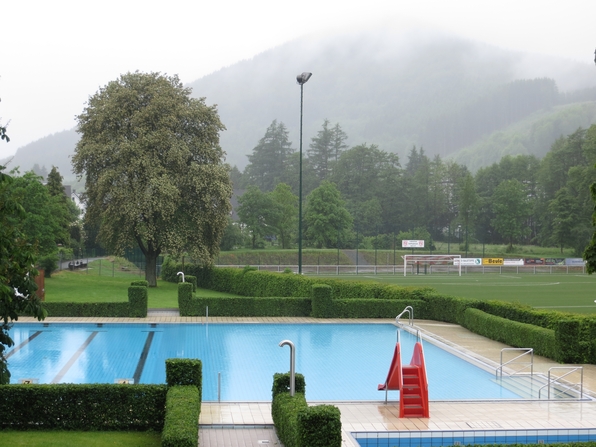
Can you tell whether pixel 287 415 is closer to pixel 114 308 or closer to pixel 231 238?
pixel 114 308

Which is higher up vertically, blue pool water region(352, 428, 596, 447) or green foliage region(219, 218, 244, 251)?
green foliage region(219, 218, 244, 251)

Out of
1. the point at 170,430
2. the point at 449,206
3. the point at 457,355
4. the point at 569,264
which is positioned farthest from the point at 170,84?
the point at 449,206

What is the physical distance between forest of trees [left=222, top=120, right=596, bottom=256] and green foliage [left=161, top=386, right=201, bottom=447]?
219 feet

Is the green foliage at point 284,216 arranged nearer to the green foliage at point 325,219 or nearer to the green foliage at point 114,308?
the green foliage at point 325,219

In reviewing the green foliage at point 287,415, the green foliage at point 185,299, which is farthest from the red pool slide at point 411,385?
the green foliage at point 185,299

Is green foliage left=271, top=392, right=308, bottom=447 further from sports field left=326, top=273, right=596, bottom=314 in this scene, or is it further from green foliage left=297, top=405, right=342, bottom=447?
sports field left=326, top=273, right=596, bottom=314

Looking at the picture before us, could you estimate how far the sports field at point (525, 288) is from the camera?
126 ft

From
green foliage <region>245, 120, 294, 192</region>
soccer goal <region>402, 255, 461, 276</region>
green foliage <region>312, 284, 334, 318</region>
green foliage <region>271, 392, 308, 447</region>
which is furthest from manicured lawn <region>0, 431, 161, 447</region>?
green foliage <region>245, 120, 294, 192</region>

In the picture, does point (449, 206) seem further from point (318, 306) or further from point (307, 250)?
point (318, 306)

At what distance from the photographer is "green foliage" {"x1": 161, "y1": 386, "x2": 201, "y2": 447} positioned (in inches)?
387

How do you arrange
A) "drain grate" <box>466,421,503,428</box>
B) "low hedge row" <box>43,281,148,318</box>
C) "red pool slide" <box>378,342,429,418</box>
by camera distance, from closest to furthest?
"drain grate" <box>466,421,503,428</box>, "red pool slide" <box>378,342,429,418</box>, "low hedge row" <box>43,281,148,318</box>

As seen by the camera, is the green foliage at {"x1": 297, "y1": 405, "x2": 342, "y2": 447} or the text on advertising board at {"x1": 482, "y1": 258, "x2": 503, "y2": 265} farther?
the text on advertising board at {"x1": 482, "y1": 258, "x2": 503, "y2": 265}

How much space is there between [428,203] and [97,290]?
251 ft

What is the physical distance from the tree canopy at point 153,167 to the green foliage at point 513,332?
18.4 metres
